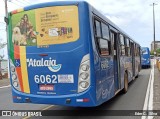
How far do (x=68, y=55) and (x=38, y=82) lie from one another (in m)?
1.17

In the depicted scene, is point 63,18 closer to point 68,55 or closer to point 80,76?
point 68,55

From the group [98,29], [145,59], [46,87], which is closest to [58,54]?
[46,87]

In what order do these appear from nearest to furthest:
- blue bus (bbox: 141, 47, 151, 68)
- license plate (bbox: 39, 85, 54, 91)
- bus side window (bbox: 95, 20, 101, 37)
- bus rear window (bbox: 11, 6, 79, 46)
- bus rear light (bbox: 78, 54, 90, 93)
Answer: bus rear light (bbox: 78, 54, 90, 93), bus rear window (bbox: 11, 6, 79, 46), license plate (bbox: 39, 85, 54, 91), bus side window (bbox: 95, 20, 101, 37), blue bus (bbox: 141, 47, 151, 68)

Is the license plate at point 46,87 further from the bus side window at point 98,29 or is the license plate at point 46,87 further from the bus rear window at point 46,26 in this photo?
the bus side window at point 98,29

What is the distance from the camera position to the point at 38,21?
8.69 metres

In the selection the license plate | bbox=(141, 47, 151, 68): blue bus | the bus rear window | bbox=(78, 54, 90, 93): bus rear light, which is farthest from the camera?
bbox=(141, 47, 151, 68): blue bus

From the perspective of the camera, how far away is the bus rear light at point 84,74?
8.14 m

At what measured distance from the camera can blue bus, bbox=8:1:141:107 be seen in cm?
820

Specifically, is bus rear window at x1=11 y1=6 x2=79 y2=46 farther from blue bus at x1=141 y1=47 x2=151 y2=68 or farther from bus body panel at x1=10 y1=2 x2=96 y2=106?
blue bus at x1=141 y1=47 x2=151 y2=68

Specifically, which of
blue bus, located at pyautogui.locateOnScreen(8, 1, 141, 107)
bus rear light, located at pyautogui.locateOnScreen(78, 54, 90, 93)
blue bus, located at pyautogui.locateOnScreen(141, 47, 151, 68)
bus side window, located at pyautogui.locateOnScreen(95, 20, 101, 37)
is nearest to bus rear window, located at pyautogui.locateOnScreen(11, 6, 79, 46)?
blue bus, located at pyautogui.locateOnScreen(8, 1, 141, 107)

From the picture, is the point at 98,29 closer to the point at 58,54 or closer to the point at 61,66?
the point at 58,54

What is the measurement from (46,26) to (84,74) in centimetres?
169

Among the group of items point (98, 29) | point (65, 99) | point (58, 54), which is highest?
point (98, 29)

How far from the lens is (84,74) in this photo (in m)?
8.16
